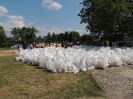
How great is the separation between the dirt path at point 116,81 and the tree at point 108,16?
13.9 meters

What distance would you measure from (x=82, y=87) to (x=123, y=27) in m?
21.5

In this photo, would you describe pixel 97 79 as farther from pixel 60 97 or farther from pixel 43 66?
pixel 43 66

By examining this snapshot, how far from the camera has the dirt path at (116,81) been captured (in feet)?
21.6

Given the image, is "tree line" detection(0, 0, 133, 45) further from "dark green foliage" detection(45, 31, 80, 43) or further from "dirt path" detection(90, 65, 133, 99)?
"dark green foliage" detection(45, 31, 80, 43)

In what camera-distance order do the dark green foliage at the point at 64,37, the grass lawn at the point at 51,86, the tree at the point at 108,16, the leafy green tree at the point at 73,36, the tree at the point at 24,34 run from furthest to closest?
the leafy green tree at the point at 73,36
the dark green foliage at the point at 64,37
the tree at the point at 24,34
the tree at the point at 108,16
the grass lawn at the point at 51,86

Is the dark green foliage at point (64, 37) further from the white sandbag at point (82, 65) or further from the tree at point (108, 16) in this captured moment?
the white sandbag at point (82, 65)

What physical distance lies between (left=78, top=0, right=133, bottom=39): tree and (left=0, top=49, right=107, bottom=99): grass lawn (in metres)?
15.5

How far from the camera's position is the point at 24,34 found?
3169 inches

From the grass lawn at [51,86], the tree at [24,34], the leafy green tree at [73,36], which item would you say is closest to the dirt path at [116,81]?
the grass lawn at [51,86]

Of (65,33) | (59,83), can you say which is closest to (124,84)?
(59,83)

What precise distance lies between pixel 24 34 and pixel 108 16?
60.3 meters

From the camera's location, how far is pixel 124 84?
754cm

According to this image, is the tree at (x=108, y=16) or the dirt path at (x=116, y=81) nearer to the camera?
the dirt path at (x=116, y=81)

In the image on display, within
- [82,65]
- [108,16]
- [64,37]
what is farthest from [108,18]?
[64,37]
